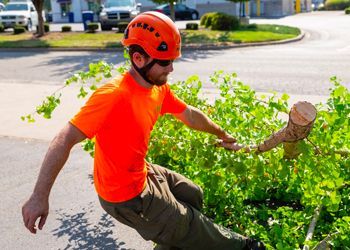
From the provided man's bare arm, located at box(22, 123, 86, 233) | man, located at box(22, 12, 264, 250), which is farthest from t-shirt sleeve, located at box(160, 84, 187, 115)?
man's bare arm, located at box(22, 123, 86, 233)

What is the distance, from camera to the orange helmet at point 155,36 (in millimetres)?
2684

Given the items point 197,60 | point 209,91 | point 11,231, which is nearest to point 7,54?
point 197,60

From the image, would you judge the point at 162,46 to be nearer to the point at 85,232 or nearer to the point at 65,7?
the point at 85,232

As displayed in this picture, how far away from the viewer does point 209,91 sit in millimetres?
10195

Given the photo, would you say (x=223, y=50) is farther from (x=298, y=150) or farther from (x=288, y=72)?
A: (x=298, y=150)

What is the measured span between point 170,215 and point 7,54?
1818cm

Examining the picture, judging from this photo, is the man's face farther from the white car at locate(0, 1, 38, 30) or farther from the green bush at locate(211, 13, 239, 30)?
the white car at locate(0, 1, 38, 30)

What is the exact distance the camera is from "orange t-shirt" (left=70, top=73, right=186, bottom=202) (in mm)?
2520

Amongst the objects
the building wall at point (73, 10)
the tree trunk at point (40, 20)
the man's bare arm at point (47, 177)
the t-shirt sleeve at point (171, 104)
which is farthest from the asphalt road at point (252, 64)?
the building wall at point (73, 10)

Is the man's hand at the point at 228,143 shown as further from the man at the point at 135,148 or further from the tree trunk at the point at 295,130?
the man at the point at 135,148

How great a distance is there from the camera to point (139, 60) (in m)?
2.73

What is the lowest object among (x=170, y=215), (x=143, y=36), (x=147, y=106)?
(x=170, y=215)

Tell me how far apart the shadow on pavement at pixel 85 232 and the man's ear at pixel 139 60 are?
1.89 m

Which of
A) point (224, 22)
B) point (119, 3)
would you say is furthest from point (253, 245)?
point (119, 3)
